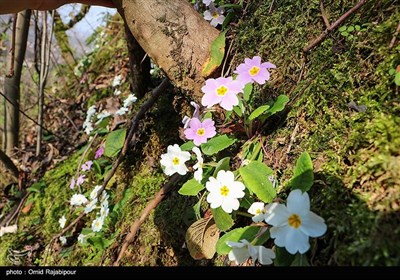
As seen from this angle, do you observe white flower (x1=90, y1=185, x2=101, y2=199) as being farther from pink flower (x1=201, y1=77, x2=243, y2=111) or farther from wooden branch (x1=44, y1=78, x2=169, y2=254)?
pink flower (x1=201, y1=77, x2=243, y2=111)

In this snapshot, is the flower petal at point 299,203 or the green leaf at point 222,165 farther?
→ the green leaf at point 222,165

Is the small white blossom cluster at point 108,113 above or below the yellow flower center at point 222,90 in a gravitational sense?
below

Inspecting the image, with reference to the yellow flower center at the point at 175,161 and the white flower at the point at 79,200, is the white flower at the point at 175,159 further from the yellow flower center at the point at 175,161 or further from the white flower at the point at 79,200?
the white flower at the point at 79,200

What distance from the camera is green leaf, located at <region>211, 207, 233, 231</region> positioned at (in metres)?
1.34

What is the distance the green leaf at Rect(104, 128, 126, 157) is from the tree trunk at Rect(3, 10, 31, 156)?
4.85 ft

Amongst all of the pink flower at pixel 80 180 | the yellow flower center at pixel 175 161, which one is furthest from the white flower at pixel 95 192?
the yellow flower center at pixel 175 161

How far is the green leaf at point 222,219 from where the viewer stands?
1.34 meters

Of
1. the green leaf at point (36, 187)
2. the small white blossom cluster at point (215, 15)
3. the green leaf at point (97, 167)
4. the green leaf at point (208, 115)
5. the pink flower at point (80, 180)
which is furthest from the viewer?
the green leaf at point (36, 187)

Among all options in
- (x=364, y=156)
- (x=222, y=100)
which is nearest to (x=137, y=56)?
(x=222, y=100)

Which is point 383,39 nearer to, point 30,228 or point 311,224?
point 311,224

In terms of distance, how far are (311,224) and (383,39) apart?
0.75 metres

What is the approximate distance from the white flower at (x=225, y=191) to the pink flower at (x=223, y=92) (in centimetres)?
28

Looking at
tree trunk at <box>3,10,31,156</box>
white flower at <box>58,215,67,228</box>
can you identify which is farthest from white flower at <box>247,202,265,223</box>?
tree trunk at <box>3,10,31,156</box>

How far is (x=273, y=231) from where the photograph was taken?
1.08 m
